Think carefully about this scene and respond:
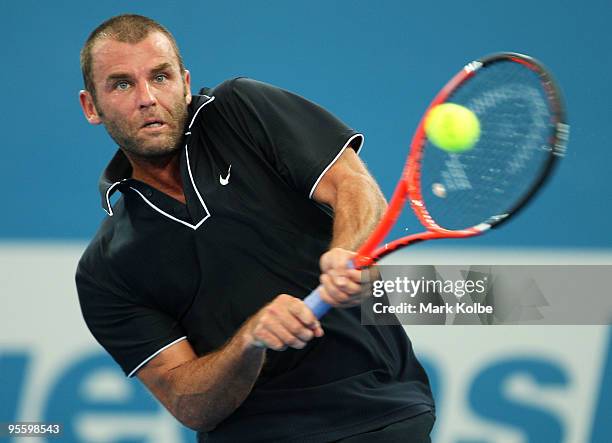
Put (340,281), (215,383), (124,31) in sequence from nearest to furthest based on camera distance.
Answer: (340,281) < (215,383) < (124,31)

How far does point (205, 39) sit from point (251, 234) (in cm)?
137

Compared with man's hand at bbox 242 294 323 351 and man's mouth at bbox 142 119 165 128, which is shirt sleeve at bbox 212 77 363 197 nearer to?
man's mouth at bbox 142 119 165 128

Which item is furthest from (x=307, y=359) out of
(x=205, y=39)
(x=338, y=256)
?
(x=205, y=39)

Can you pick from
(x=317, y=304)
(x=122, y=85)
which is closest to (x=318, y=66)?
(x=122, y=85)

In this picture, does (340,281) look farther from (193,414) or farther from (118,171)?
A: (118,171)

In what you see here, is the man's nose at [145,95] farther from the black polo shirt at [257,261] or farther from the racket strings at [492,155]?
the racket strings at [492,155]

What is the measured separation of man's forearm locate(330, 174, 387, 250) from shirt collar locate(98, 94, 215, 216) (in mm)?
376

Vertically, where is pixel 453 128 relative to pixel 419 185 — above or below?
above

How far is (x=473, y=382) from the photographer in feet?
10.6

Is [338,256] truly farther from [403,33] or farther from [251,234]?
[403,33]

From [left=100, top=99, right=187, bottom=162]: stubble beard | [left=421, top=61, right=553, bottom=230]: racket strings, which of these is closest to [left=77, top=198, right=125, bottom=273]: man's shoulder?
[left=100, top=99, right=187, bottom=162]: stubble beard

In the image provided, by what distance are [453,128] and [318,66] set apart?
140 centimetres

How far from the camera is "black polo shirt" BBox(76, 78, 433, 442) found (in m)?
2.13

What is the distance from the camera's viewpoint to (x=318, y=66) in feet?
11.0
